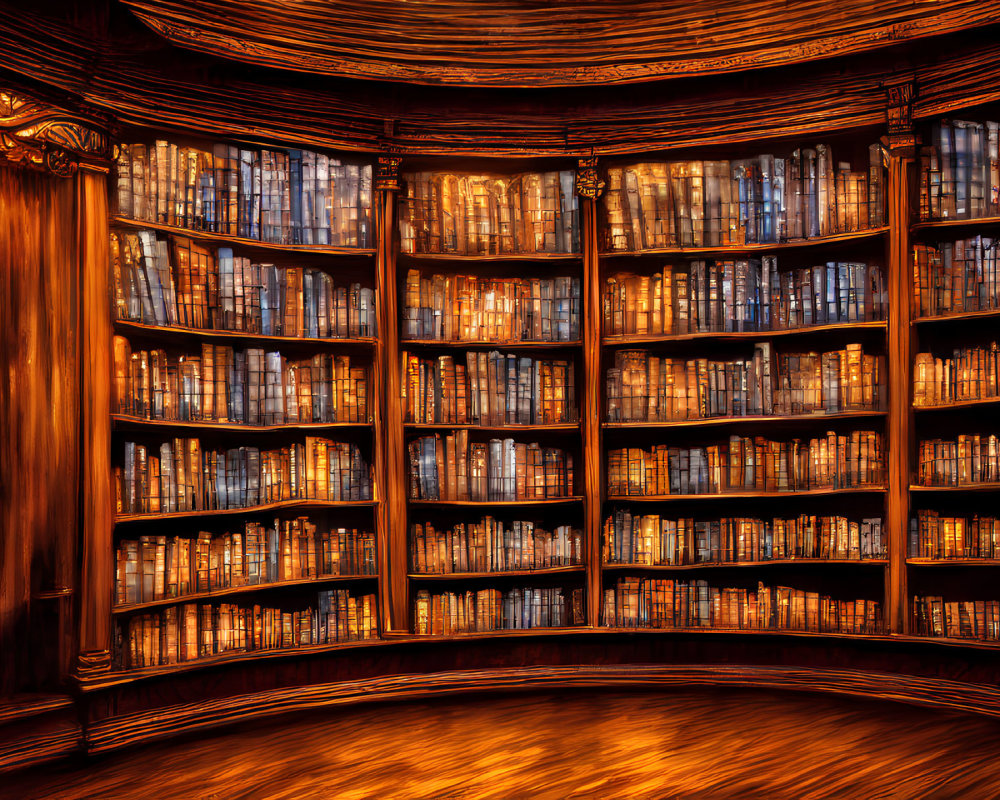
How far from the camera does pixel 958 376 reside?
297 centimetres

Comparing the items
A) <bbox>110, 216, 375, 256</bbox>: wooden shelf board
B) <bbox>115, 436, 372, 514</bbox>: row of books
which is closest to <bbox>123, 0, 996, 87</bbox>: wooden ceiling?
<bbox>110, 216, 375, 256</bbox>: wooden shelf board

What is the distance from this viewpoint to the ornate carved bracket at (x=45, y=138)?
2.51 metres

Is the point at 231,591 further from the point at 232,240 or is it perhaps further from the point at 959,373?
the point at 959,373

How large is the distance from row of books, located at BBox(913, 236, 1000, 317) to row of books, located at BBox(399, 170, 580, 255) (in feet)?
4.73

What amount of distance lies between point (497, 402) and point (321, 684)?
142 cm

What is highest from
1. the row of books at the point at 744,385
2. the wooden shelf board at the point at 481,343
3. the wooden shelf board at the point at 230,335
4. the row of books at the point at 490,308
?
the row of books at the point at 490,308

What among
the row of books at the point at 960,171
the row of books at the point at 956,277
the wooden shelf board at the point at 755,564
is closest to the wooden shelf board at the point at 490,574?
the wooden shelf board at the point at 755,564

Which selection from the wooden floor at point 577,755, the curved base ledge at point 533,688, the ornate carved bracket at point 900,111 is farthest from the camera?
the ornate carved bracket at point 900,111

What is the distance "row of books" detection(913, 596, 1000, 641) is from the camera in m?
2.93

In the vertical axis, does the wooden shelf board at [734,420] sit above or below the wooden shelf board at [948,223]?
below

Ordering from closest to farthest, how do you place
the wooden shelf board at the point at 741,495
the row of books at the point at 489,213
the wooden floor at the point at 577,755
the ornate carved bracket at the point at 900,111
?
1. the wooden floor at the point at 577,755
2. the ornate carved bracket at the point at 900,111
3. the wooden shelf board at the point at 741,495
4. the row of books at the point at 489,213

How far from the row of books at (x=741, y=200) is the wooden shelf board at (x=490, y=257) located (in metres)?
0.22

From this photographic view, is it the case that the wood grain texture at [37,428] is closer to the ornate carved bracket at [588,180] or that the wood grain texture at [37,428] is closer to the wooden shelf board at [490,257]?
the wooden shelf board at [490,257]

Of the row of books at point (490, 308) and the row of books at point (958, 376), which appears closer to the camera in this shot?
the row of books at point (958, 376)
